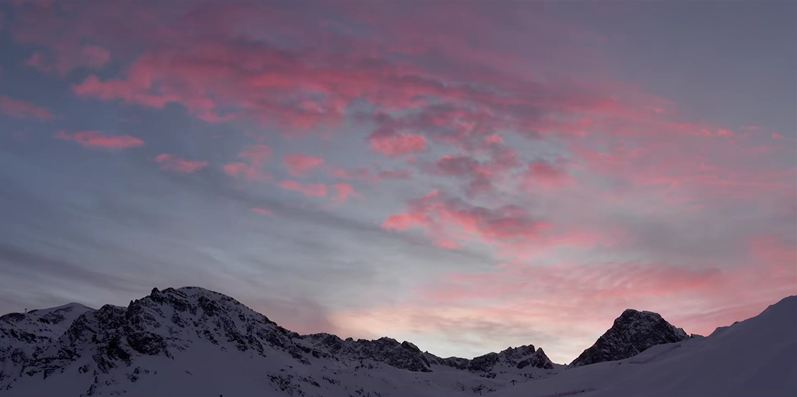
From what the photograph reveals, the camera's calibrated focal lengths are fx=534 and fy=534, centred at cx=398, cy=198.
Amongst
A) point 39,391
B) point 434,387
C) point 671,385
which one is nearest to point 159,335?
point 39,391

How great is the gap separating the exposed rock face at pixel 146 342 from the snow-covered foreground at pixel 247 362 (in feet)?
0.50

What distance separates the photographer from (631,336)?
378 ft

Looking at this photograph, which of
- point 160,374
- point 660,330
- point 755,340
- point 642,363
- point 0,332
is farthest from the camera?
point 660,330

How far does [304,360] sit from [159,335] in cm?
2434

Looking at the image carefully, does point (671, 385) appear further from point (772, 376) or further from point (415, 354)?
point (415, 354)

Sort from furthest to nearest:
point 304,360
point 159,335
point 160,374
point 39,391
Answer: point 304,360 → point 159,335 → point 160,374 → point 39,391

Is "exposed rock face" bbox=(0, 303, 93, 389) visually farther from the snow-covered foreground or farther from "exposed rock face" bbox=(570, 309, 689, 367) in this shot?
"exposed rock face" bbox=(570, 309, 689, 367)

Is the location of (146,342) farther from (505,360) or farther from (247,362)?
(505,360)

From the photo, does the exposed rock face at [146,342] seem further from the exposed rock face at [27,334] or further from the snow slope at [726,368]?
the snow slope at [726,368]

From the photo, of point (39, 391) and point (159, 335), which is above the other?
point (159, 335)

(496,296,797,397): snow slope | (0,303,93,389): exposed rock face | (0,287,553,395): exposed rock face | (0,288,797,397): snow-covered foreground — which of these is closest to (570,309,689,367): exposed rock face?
(0,288,797,397): snow-covered foreground

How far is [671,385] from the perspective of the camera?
58.3 feet

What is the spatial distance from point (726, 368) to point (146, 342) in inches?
2151

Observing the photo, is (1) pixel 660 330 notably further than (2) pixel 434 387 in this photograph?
Yes
